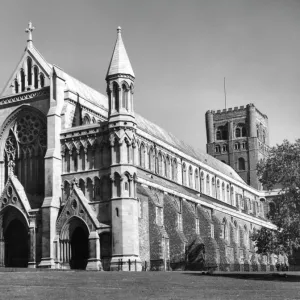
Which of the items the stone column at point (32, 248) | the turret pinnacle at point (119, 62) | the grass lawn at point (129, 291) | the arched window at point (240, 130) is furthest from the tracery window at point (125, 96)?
the arched window at point (240, 130)

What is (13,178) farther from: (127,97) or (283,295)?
(283,295)

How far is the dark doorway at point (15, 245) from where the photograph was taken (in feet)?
197

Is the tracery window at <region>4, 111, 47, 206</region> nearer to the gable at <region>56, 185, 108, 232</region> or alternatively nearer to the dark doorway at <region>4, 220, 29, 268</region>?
the dark doorway at <region>4, 220, 29, 268</region>

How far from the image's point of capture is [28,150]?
2506 inches

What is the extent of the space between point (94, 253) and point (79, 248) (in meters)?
3.59

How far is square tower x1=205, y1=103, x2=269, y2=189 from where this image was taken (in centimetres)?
11844

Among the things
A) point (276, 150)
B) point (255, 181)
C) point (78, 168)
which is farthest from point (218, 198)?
point (276, 150)

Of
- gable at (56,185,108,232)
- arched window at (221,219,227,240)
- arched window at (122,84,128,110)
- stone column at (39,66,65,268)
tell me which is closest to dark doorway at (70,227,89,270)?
gable at (56,185,108,232)

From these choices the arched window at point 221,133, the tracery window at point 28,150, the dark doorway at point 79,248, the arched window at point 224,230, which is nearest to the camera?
the dark doorway at point 79,248

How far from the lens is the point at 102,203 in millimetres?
57250

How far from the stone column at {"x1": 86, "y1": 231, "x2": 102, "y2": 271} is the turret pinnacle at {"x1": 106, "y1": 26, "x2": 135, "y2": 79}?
49.6ft

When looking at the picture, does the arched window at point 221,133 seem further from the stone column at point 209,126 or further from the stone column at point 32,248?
the stone column at point 32,248

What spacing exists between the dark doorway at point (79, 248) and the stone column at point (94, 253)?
2395 millimetres

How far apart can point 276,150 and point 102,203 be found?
17.5 meters
